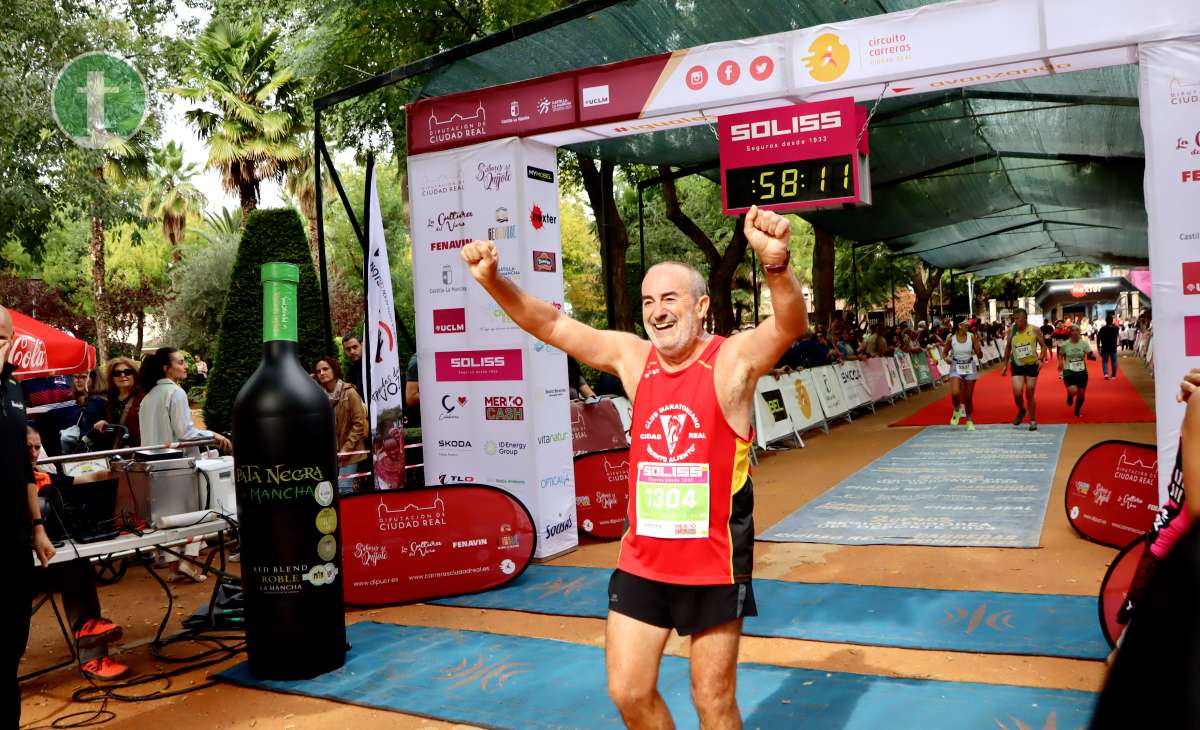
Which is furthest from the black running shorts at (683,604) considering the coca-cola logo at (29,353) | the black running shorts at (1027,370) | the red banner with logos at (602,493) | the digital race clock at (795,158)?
the black running shorts at (1027,370)

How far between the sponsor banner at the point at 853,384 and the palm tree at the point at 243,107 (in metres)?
17.6

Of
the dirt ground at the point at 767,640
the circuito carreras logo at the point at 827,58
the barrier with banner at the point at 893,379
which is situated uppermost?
the circuito carreras logo at the point at 827,58

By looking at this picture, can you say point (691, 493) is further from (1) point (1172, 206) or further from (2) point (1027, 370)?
(2) point (1027, 370)

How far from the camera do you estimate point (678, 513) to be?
140 inches

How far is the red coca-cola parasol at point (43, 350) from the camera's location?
10.3 meters

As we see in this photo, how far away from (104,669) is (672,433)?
4.42 metres

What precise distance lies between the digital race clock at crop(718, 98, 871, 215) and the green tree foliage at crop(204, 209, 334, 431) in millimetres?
12679

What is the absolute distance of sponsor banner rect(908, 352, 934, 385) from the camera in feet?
85.0

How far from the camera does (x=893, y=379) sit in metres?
22.9

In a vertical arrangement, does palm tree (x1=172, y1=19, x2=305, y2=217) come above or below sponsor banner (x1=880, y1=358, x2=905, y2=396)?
above

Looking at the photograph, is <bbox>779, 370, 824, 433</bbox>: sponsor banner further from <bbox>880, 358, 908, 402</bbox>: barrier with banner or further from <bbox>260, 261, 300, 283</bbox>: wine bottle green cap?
<bbox>260, 261, 300, 283</bbox>: wine bottle green cap

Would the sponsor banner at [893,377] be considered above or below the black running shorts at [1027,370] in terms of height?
below

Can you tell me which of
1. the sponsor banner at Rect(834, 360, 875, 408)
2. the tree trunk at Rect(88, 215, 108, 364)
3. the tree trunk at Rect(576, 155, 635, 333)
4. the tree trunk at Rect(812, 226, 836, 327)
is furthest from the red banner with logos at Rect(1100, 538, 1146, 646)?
the tree trunk at Rect(88, 215, 108, 364)

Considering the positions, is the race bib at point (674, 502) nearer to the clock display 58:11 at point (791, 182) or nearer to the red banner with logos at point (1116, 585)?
the red banner with logos at point (1116, 585)
